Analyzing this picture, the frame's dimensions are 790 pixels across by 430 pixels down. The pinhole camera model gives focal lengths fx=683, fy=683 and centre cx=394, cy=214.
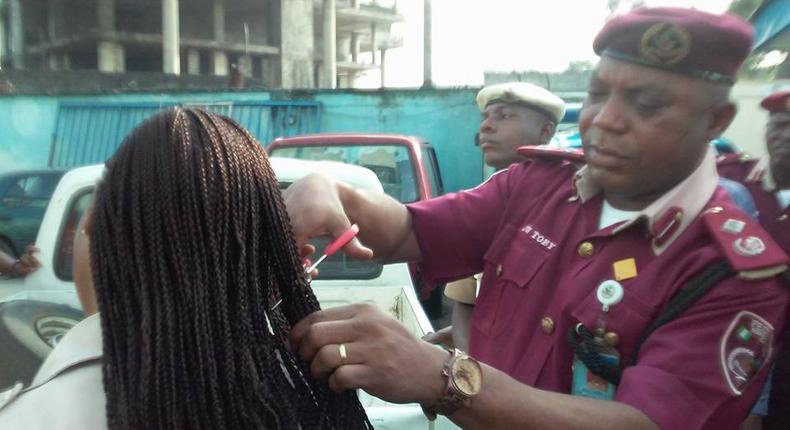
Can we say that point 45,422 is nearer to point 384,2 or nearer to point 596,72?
point 596,72

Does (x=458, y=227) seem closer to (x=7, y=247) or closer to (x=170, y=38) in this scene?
(x=7, y=247)

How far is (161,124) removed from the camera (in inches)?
40.7

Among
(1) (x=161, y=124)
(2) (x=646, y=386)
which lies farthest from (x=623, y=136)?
(1) (x=161, y=124)

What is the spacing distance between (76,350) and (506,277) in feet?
2.89

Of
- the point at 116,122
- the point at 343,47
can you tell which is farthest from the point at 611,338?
the point at 343,47

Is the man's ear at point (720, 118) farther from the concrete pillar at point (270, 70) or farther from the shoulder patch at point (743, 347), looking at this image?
the concrete pillar at point (270, 70)

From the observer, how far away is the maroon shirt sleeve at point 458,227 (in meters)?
1.63

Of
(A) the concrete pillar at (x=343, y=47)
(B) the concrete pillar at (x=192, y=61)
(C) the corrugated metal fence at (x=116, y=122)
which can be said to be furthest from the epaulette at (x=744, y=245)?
(A) the concrete pillar at (x=343, y=47)

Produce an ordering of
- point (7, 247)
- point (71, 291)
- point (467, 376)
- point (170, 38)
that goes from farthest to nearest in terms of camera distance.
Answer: point (170, 38) < point (7, 247) < point (71, 291) < point (467, 376)

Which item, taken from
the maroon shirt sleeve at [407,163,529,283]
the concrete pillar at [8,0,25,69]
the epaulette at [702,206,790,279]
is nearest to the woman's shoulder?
the maroon shirt sleeve at [407,163,529,283]

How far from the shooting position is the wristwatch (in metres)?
1.05

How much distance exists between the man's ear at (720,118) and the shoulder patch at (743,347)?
0.41 metres

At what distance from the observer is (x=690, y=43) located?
1.31m

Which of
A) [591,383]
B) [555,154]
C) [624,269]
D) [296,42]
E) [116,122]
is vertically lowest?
[591,383]
